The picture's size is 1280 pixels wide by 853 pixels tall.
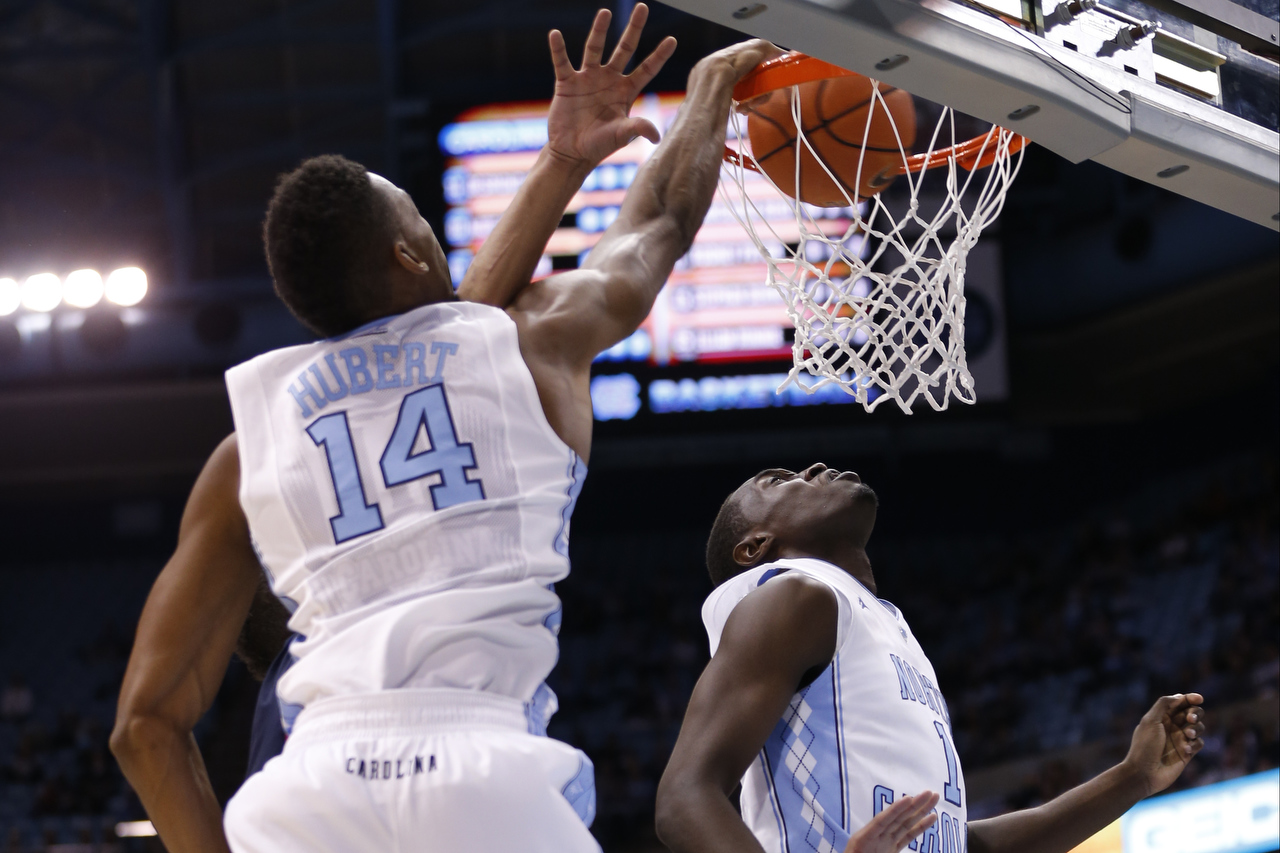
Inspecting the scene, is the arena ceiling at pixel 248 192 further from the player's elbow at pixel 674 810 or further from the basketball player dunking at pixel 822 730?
the player's elbow at pixel 674 810

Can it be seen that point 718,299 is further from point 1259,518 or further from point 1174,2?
point 1174,2

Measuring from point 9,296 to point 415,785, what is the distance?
11.1m

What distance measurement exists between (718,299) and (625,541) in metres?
5.88

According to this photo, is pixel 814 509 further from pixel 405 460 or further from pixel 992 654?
pixel 992 654

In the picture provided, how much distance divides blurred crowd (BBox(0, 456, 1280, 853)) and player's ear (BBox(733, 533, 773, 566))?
7155 millimetres

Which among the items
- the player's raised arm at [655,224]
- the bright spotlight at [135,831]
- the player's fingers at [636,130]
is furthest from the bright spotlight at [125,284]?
the player's fingers at [636,130]

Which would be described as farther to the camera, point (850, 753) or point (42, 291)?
point (42, 291)

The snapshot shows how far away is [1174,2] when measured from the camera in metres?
A: 2.51

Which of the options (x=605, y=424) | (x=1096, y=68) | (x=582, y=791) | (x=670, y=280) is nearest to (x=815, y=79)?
(x=1096, y=68)

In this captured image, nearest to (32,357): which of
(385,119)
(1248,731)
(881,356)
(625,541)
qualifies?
(385,119)

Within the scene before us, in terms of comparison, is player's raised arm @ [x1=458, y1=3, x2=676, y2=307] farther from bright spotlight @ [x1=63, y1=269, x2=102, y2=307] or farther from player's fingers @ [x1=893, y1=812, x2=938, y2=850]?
bright spotlight @ [x1=63, y1=269, x2=102, y2=307]

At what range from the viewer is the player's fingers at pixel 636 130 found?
2.22 meters

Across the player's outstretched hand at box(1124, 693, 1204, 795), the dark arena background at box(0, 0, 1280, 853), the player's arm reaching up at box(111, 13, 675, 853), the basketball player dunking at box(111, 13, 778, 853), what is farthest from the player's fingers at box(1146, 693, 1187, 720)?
the dark arena background at box(0, 0, 1280, 853)

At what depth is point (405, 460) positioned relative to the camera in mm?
1752
